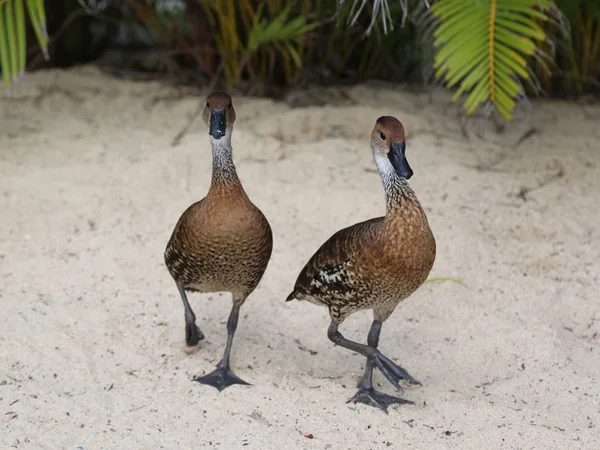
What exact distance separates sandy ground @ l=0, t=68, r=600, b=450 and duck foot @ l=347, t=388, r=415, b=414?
0.17ft

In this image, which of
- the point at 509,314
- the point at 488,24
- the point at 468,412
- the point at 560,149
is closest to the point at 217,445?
the point at 468,412

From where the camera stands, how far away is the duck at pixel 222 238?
422 centimetres

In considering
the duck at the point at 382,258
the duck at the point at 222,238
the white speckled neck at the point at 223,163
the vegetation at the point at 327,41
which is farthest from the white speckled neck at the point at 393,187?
the vegetation at the point at 327,41

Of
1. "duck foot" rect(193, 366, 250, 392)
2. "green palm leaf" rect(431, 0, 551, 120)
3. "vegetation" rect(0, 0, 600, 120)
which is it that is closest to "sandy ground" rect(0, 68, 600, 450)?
"duck foot" rect(193, 366, 250, 392)

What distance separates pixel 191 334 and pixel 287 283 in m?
0.85

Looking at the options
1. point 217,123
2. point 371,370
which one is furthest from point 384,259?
point 217,123

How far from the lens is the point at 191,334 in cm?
478

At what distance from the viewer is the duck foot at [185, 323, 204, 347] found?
4750 millimetres

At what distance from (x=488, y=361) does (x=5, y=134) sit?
14.4 ft

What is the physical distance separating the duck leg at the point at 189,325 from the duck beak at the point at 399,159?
1488 mm

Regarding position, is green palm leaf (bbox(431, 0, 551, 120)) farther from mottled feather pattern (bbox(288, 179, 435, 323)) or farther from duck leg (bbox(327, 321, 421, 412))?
duck leg (bbox(327, 321, 421, 412))

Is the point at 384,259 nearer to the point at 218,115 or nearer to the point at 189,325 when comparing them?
the point at 218,115

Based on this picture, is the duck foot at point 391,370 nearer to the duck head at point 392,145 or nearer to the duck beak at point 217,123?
the duck head at point 392,145

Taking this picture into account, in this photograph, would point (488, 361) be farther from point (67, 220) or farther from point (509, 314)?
point (67, 220)
